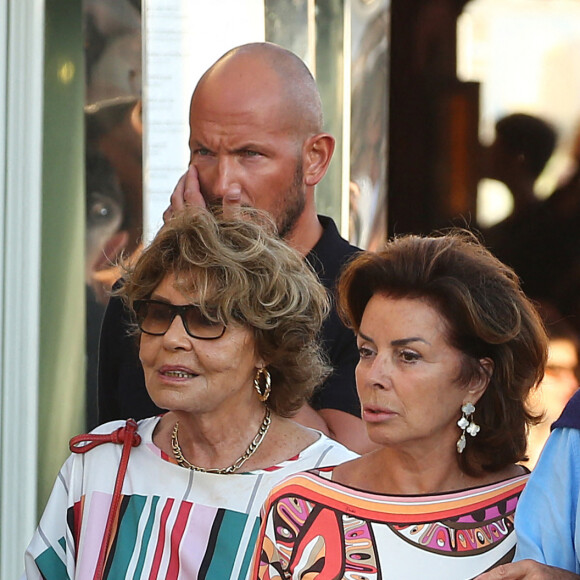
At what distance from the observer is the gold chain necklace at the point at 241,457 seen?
2.55 metres

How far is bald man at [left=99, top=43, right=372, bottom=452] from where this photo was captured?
304 centimetres

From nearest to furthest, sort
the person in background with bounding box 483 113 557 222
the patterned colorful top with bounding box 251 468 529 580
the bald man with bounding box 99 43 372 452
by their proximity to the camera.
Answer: the patterned colorful top with bounding box 251 468 529 580, the bald man with bounding box 99 43 372 452, the person in background with bounding box 483 113 557 222

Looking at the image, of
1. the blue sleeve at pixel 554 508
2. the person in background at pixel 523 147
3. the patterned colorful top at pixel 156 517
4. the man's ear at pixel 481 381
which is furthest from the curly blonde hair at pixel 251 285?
the person in background at pixel 523 147

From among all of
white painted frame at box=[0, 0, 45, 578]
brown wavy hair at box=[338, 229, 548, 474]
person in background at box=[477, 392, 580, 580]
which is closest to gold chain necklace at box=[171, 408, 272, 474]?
brown wavy hair at box=[338, 229, 548, 474]

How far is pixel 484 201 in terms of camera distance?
15.7 ft

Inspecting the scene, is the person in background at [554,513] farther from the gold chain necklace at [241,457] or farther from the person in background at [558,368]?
the person in background at [558,368]

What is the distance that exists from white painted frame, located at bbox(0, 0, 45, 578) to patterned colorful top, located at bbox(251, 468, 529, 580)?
6.61 ft

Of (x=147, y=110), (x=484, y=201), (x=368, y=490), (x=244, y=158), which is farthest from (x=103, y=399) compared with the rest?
(x=484, y=201)

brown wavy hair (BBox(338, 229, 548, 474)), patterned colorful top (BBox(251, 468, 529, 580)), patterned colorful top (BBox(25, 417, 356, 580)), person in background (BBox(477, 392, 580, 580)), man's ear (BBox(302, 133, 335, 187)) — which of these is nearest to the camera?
person in background (BBox(477, 392, 580, 580))

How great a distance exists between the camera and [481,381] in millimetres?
2373

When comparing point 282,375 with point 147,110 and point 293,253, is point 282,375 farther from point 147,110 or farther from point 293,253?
point 147,110

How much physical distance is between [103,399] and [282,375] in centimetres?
71

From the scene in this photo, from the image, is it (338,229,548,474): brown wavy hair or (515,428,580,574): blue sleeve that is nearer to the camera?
(515,428,580,574): blue sleeve

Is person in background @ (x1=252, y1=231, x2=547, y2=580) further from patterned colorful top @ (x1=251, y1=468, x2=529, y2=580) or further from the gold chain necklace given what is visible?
the gold chain necklace
